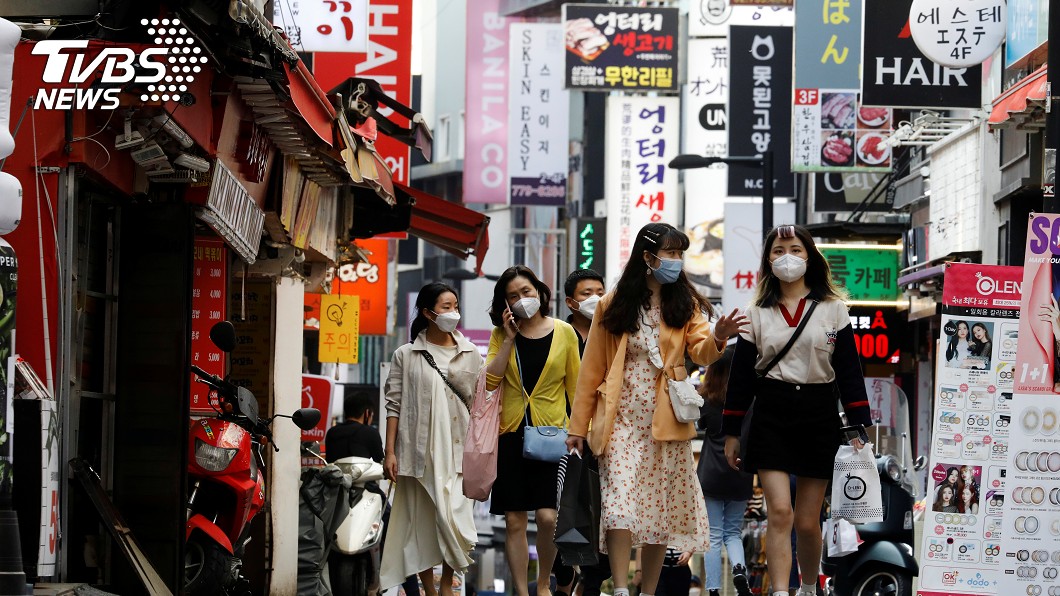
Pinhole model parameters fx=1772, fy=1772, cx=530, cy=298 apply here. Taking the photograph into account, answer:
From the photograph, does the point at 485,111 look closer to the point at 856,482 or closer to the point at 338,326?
the point at 338,326

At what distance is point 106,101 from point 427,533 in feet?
12.9

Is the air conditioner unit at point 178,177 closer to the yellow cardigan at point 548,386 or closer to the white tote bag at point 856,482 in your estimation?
the yellow cardigan at point 548,386

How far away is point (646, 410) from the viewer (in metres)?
9.09

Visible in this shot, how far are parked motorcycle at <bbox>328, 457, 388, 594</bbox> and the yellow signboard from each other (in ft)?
42.3

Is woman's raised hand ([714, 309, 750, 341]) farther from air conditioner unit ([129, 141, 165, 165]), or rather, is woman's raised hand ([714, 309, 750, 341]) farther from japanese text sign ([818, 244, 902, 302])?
japanese text sign ([818, 244, 902, 302])

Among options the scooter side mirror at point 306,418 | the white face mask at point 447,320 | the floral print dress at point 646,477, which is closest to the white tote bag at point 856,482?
the floral print dress at point 646,477

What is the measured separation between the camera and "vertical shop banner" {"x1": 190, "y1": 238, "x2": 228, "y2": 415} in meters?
11.4

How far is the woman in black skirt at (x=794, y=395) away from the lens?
898cm

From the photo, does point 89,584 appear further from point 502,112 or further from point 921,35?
point 502,112

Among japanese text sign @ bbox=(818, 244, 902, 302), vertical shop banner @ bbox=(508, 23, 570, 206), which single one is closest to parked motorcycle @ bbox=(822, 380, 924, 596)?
japanese text sign @ bbox=(818, 244, 902, 302)

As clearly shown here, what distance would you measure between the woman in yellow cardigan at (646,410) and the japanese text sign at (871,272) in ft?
63.5

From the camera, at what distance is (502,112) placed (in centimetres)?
3950

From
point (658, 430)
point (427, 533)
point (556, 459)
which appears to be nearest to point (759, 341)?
point (658, 430)

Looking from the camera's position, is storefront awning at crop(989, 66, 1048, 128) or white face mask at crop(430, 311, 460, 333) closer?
white face mask at crop(430, 311, 460, 333)
